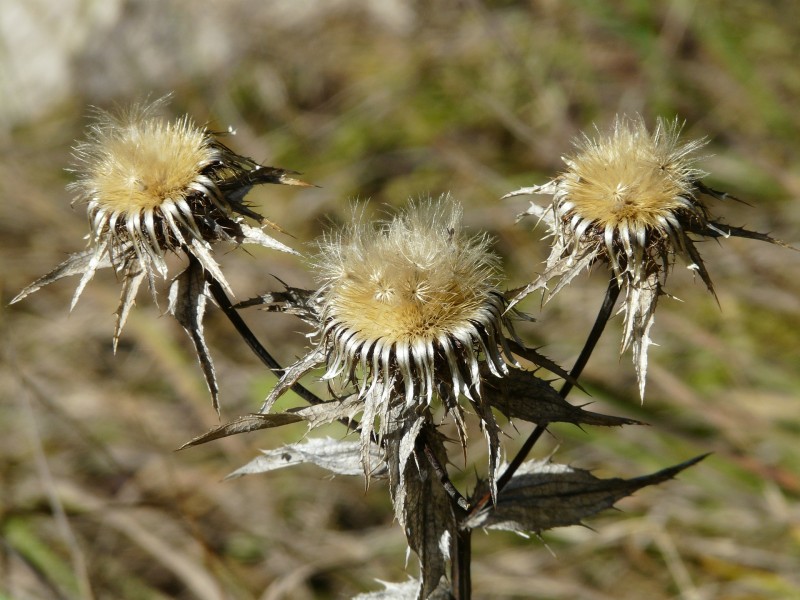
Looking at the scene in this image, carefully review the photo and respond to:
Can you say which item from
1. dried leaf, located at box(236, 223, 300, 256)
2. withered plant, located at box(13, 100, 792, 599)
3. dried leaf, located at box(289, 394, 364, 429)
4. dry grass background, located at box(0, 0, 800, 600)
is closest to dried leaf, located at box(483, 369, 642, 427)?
withered plant, located at box(13, 100, 792, 599)

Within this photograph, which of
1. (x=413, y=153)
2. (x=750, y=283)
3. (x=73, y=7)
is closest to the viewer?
(x=750, y=283)

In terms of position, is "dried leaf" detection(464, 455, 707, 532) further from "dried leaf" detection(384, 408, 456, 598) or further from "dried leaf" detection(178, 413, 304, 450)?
"dried leaf" detection(178, 413, 304, 450)

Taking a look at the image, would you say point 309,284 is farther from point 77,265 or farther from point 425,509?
point 425,509

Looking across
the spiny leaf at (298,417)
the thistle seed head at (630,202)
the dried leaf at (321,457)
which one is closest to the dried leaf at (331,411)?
the spiny leaf at (298,417)

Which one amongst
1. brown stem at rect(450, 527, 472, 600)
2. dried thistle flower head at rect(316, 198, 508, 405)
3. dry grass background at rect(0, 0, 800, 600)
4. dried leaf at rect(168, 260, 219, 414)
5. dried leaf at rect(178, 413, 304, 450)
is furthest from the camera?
dry grass background at rect(0, 0, 800, 600)

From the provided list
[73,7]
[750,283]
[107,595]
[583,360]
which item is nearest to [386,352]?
[583,360]

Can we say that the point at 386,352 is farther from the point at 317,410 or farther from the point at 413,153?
the point at 413,153

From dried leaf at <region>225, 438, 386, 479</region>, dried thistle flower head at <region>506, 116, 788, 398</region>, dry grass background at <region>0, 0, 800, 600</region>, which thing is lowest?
dried leaf at <region>225, 438, 386, 479</region>
